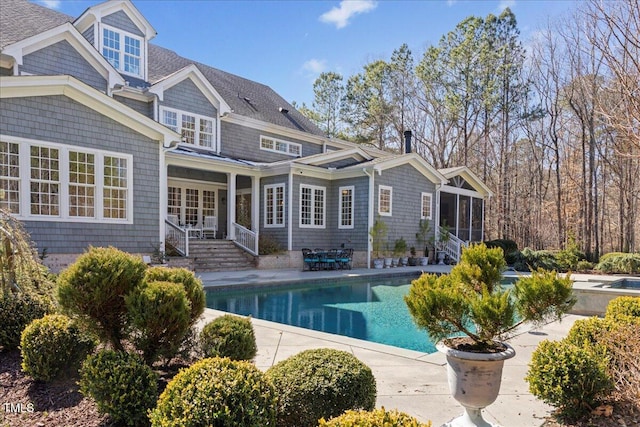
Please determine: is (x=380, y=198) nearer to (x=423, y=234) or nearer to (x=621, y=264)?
(x=423, y=234)

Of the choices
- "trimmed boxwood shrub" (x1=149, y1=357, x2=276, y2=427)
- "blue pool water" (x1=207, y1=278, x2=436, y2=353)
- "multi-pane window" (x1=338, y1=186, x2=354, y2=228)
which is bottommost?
"blue pool water" (x1=207, y1=278, x2=436, y2=353)

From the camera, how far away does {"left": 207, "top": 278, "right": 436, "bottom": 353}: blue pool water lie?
7.30 meters

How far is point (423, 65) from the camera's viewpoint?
2853cm

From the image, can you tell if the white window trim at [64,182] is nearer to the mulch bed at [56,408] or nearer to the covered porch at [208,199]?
the covered porch at [208,199]

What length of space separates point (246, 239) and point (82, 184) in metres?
6.16

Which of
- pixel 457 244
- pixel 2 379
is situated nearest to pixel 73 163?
pixel 2 379

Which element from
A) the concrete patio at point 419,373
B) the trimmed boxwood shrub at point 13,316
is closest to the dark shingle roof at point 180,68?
the trimmed boxwood shrub at point 13,316

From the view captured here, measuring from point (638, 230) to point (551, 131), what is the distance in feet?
28.6

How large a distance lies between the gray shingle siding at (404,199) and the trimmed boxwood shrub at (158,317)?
13844mm

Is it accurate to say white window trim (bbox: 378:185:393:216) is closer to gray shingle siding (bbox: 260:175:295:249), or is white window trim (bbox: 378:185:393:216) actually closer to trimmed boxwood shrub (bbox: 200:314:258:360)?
gray shingle siding (bbox: 260:175:295:249)

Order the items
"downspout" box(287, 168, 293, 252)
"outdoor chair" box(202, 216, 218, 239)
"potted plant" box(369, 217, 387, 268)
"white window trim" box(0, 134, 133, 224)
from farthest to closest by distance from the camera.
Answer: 1. "outdoor chair" box(202, 216, 218, 239)
2. "potted plant" box(369, 217, 387, 268)
3. "downspout" box(287, 168, 293, 252)
4. "white window trim" box(0, 134, 133, 224)

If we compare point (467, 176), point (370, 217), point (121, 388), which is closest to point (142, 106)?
point (370, 217)

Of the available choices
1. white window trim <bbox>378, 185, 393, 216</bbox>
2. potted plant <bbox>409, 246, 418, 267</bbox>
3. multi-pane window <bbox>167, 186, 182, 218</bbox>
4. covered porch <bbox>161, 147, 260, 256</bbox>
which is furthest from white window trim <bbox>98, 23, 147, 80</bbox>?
potted plant <bbox>409, 246, 418, 267</bbox>

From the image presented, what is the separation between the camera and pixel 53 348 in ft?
11.7
